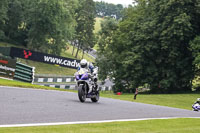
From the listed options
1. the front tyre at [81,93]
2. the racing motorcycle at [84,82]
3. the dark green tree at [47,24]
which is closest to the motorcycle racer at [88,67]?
the racing motorcycle at [84,82]

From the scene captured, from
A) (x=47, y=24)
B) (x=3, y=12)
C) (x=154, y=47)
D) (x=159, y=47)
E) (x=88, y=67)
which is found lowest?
(x=88, y=67)

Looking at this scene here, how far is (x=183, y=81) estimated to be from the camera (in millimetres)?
42469

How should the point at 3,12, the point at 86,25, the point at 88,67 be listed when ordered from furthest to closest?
the point at 86,25, the point at 3,12, the point at 88,67

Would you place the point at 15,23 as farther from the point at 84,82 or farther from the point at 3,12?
the point at 84,82

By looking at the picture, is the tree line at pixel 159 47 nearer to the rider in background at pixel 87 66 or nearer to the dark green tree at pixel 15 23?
the rider in background at pixel 87 66

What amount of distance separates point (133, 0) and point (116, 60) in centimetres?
986

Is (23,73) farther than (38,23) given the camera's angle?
No

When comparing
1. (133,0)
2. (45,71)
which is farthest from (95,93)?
(45,71)

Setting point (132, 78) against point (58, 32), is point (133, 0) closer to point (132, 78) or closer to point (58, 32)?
point (132, 78)

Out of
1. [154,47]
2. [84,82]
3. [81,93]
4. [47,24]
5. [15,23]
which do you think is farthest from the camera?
[15,23]

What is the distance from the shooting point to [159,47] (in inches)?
1661

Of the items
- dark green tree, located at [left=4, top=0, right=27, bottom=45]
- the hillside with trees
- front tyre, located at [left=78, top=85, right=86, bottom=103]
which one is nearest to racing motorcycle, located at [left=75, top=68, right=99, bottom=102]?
front tyre, located at [left=78, top=85, right=86, bottom=103]

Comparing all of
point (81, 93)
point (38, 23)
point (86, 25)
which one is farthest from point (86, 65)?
point (86, 25)

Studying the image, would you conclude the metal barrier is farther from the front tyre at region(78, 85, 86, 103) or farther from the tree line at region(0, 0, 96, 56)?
the tree line at region(0, 0, 96, 56)
